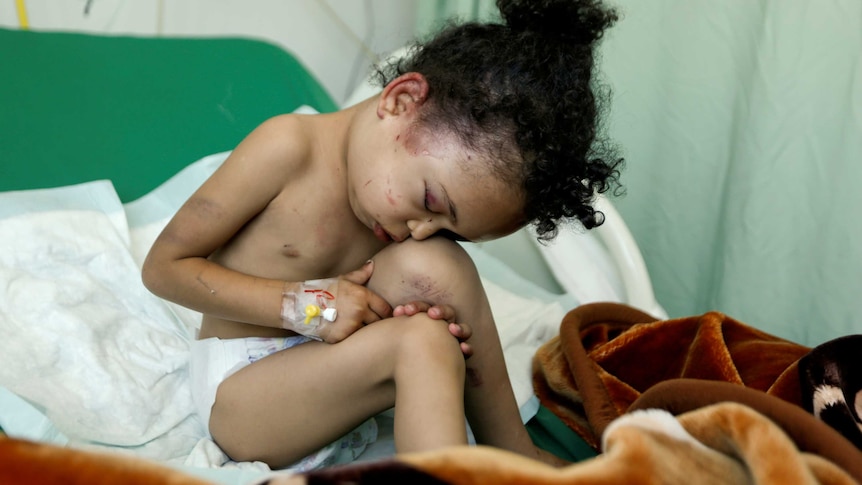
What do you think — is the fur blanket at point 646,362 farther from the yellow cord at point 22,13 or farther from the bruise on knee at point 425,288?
the yellow cord at point 22,13

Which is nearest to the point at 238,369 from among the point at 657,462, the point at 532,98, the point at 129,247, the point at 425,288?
the point at 425,288

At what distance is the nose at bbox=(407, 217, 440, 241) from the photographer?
0.96 meters

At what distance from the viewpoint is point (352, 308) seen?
3.11 ft

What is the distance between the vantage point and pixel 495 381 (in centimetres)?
105

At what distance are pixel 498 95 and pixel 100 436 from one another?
62 cm

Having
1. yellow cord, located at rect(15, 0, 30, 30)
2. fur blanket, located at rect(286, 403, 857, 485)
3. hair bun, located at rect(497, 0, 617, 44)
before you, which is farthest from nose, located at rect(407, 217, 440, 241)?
yellow cord, located at rect(15, 0, 30, 30)

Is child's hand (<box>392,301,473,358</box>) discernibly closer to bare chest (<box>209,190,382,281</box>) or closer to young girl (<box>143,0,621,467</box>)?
young girl (<box>143,0,621,467</box>)

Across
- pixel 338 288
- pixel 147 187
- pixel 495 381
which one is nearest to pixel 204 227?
pixel 338 288

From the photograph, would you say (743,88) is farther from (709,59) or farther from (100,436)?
(100,436)

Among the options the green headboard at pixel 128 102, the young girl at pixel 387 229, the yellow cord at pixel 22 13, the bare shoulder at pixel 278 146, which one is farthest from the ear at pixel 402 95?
the yellow cord at pixel 22 13

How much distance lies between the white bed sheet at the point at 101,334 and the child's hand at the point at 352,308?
18cm

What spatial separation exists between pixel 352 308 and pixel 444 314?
0.11 meters

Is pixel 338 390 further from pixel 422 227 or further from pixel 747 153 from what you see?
pixel 747 153

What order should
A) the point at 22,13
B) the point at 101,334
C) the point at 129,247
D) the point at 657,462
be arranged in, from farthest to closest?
the point at 22,13
the point at 129,247
the point at 101,334
the point at 657,462
